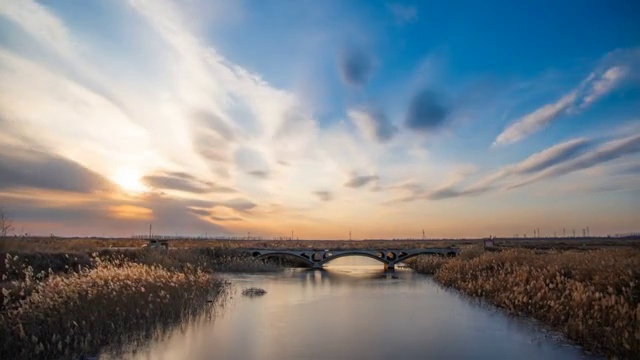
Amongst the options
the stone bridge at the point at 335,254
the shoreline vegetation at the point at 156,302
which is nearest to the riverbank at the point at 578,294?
the shoreline vegetation at the point at 156,302

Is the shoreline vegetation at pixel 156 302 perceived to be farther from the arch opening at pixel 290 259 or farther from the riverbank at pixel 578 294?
the arch opening at pixel 290 259

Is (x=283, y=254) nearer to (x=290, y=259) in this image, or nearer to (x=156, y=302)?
(x=290, y=259)

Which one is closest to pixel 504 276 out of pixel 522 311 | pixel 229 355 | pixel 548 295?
pixel 522 311

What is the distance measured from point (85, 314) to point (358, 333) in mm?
11328

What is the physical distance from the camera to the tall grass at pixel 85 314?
43.9ft

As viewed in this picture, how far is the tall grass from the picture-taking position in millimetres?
13383

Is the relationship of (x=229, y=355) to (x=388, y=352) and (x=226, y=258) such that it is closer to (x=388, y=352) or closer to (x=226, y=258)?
(x=388, y=352)

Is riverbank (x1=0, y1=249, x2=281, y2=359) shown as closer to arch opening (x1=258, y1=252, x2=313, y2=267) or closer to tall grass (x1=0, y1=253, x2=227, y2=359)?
tall grass (x1=0, y1=253, x2=227, y2=359)

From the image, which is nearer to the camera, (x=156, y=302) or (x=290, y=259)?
(x=156, y=302)

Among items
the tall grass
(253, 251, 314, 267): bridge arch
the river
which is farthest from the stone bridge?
the tall grass

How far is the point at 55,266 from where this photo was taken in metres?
29.7

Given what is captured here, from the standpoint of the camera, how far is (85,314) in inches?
621

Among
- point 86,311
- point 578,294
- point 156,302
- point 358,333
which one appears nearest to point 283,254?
point 156,302

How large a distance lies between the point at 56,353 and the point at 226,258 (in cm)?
4541
